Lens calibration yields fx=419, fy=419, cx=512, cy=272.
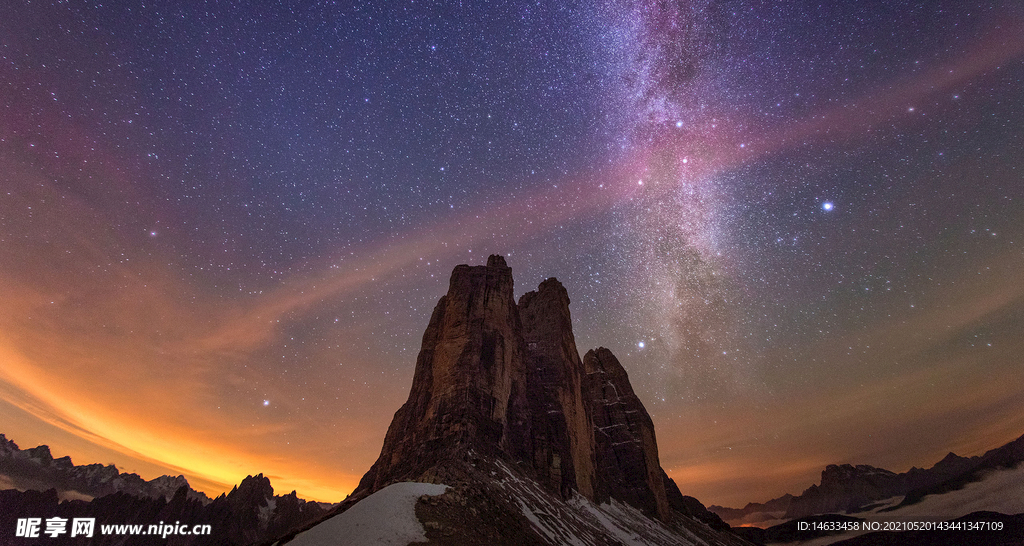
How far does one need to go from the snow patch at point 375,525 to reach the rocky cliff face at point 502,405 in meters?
7.98

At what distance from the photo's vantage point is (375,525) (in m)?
21.0

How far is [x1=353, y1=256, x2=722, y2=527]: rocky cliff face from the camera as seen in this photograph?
44.8 metres

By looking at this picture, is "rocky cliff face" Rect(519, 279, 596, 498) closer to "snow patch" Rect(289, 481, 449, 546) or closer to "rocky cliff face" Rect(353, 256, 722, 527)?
"rocky cliff face" Rect(353, 256, 722, 527)

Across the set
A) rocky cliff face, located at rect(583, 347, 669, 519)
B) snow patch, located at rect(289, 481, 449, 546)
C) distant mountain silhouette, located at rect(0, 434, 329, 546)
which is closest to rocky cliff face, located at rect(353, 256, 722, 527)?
rocky cliff face, located at rect(583, 347, 669, 519)

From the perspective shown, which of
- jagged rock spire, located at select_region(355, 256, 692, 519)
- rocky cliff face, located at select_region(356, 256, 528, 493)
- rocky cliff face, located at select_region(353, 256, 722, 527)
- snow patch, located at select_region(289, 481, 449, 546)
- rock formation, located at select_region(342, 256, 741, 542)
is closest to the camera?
snow patch, located at select_region(289, 481, 449, 546)

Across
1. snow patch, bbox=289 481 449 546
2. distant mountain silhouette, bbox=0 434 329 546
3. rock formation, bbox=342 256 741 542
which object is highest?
rock formation, bbox=342 256 741 542

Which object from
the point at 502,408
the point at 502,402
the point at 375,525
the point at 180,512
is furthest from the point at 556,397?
the point at 180,512

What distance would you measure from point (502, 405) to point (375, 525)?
30.8 meters

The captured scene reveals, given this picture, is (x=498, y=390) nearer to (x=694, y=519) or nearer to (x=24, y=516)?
(x=694, y=519)

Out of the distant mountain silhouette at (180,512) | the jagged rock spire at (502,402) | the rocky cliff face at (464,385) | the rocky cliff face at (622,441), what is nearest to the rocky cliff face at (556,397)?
the jagged rock spire at (502,402)

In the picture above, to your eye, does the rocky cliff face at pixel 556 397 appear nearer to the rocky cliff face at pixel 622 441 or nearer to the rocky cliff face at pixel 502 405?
the rocky cliff face at pixel 502 405

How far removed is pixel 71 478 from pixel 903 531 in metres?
349

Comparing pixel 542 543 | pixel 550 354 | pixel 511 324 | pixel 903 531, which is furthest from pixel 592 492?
pixel 903 531

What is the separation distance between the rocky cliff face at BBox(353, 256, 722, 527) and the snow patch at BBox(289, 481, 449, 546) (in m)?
7.98
